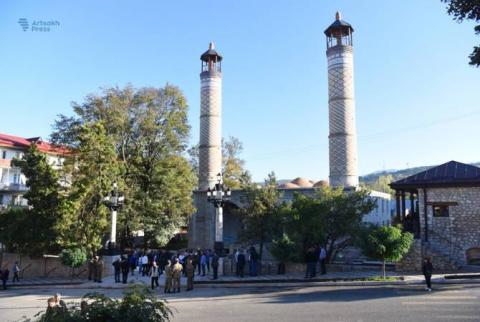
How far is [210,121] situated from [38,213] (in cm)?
1722

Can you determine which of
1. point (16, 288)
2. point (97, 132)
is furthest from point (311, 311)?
point (97, 132)

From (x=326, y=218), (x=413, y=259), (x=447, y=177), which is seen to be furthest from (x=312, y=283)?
(x=447, y=177)

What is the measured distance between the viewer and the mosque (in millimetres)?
30703

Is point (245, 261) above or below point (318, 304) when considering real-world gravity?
above

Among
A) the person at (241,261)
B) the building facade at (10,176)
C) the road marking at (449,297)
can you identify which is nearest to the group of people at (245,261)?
the person at (241,261)

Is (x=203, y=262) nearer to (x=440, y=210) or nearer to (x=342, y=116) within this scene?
(x=440, y=210)

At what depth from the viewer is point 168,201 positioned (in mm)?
32000

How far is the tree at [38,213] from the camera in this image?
77.5 feet

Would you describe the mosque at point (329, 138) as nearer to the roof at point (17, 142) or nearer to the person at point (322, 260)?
the person at point (322, 260)

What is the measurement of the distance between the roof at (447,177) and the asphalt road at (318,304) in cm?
717

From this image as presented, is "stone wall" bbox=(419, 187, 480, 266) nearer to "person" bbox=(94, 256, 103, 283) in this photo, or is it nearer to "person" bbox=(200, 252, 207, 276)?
"person" bbox=(200, 252, 207, 276)

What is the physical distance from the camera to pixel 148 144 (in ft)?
108

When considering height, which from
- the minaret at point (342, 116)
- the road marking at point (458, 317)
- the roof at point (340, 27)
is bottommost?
the road marking at point (458, 317)

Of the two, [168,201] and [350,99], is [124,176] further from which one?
[350,99]
